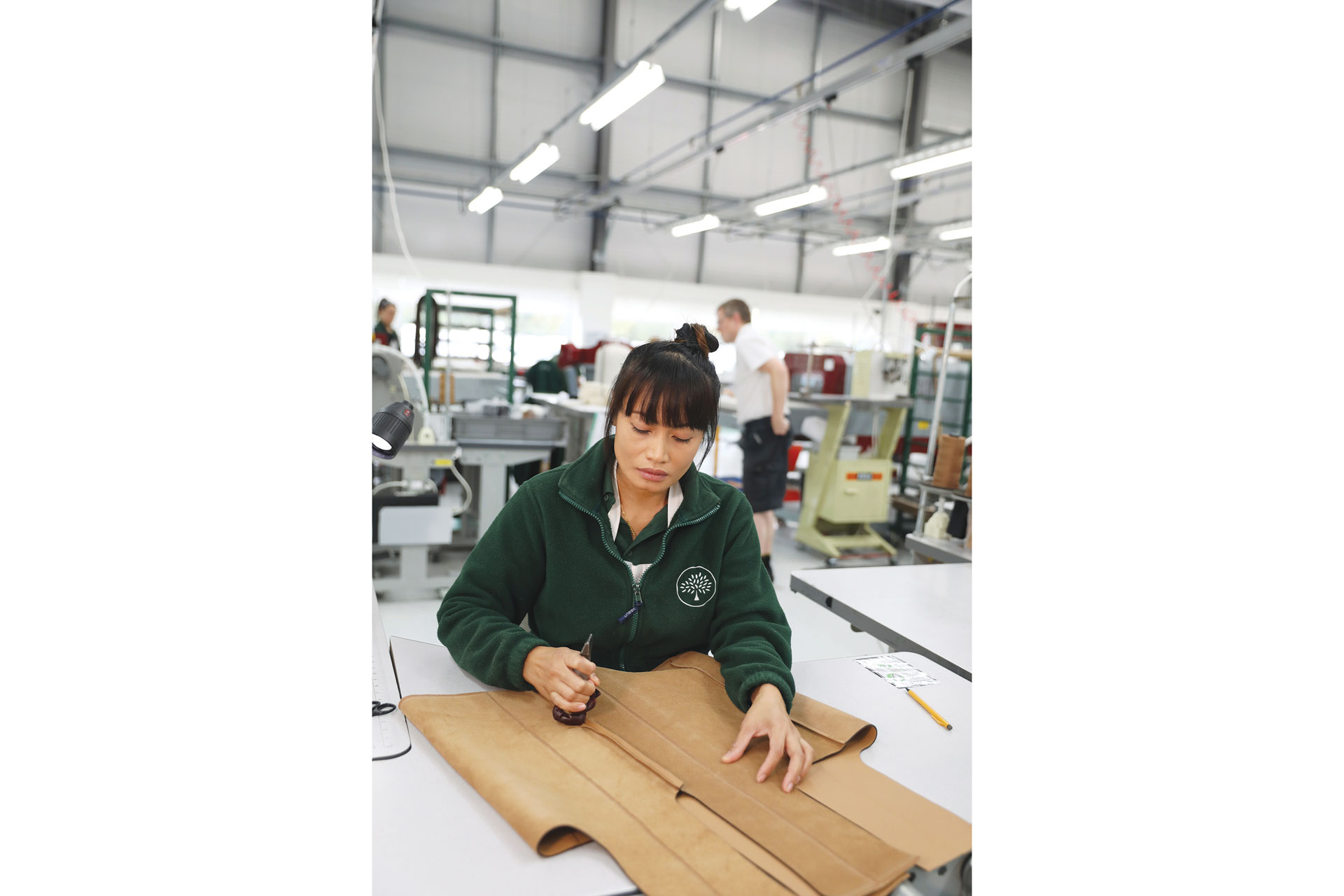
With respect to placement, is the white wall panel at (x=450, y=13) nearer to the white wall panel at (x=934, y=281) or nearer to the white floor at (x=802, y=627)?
the white wall panel at (x=934, y=281)

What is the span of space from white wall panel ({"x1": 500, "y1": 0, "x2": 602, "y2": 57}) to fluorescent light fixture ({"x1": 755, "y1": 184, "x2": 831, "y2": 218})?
3541 mm

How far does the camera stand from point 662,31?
10.0 metres

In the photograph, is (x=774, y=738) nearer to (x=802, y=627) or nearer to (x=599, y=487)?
(x=599, y=487)

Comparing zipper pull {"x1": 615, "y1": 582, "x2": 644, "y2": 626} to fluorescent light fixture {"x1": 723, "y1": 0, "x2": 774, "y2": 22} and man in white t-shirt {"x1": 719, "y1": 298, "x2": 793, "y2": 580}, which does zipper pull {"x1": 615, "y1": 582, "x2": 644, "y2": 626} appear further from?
fluorescent light fixture {"x1": 723, "y1": 0, "x2": 774, "y2": 22}

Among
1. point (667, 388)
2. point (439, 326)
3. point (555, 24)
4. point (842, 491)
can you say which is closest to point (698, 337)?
point (667, 388)

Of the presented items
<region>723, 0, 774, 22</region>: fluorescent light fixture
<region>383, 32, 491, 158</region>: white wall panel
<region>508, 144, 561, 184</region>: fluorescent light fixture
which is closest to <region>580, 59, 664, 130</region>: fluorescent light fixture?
<region>723, 0, 774, 22</region>: fluorescent light fixture

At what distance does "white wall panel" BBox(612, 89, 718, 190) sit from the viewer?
10523mm

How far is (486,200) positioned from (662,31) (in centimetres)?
330

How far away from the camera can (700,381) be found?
1117mm
